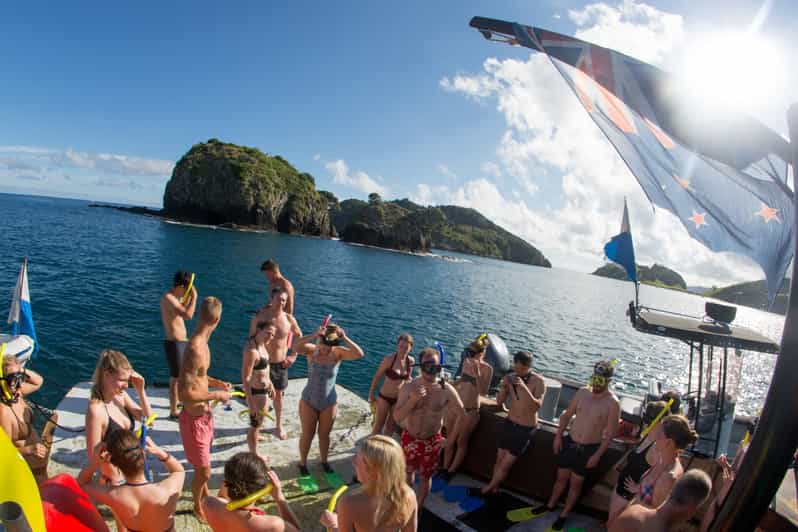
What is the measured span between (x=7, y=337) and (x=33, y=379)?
3.05 meters

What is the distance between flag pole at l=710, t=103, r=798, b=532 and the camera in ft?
4.84

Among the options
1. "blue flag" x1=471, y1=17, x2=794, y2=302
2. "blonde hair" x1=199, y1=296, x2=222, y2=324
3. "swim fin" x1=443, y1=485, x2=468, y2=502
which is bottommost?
"swim fin" x1=443, y1=485, x2=468, y2=502

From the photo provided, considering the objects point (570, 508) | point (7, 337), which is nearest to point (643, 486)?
point (570, 508)

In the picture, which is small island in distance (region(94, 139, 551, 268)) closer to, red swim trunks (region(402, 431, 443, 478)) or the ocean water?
the ocean water

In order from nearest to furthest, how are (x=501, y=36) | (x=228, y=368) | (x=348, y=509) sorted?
(x=348, y=509) → (x=501, y=36) → (x=228, y=368)

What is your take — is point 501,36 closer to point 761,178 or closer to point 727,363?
point 761,178

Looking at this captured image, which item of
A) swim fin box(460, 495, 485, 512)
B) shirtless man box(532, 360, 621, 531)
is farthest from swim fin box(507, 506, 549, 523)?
swim fin box(460, 495, 485, 512)

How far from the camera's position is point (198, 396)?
376 cm

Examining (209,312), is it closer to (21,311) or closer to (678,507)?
(678,507)

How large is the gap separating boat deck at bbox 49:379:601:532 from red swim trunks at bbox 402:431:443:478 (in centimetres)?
66

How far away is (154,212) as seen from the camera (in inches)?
4225

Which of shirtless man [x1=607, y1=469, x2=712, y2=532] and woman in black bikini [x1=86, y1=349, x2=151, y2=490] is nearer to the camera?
shirtless man [x1=607, y1=469, x2=712, y2=532]

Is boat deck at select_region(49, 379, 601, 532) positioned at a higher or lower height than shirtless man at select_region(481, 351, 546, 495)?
lower

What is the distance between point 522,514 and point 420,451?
159cm
